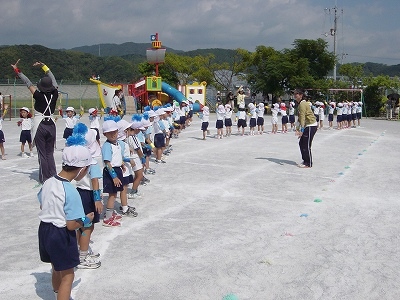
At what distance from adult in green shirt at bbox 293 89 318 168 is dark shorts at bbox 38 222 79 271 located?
9.09 metres

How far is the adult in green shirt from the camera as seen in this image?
40.2ft

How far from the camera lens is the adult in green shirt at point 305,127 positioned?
1227 cm

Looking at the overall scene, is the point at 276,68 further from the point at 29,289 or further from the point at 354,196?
the point at 29,289

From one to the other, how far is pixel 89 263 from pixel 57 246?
1437 millimetres

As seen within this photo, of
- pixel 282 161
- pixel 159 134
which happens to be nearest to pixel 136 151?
pixel 159 134

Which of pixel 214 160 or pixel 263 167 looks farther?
pixel 214 160

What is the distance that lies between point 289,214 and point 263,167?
4622 mm

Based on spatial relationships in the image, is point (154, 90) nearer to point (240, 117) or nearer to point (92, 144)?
point (240, 117)

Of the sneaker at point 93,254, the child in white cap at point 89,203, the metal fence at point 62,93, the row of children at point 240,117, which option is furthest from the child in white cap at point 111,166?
the metal fence at point 62,93

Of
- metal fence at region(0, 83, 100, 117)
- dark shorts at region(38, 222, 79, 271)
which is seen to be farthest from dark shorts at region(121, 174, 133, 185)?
metal fence at region(0, 83, 100, 117)

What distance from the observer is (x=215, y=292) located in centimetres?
468

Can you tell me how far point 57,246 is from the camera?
3924mm

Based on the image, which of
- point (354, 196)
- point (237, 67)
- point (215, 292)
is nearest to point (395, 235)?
point (354, 196)

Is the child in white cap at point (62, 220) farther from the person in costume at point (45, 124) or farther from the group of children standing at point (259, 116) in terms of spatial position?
the group of children standing at point (259, 116)
